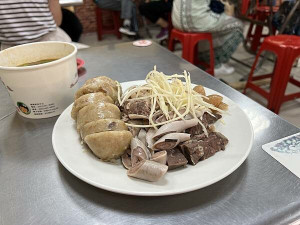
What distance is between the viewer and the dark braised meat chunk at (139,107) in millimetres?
701

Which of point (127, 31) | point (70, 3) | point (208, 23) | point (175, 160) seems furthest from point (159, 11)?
point (175, 160)

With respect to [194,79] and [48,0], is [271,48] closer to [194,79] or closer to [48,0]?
[194,79]

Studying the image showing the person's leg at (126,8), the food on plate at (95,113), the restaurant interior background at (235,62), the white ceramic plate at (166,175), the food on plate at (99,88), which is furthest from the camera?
the person's leg at (126,8)

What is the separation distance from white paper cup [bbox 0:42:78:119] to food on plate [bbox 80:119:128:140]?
26 cm

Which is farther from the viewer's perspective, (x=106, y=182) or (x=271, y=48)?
(x=271, y=48)

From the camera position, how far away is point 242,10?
2.62 metres

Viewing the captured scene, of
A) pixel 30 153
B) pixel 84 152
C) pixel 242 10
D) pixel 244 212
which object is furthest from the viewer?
pixel 242 10

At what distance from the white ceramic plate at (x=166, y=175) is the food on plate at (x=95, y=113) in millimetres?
56

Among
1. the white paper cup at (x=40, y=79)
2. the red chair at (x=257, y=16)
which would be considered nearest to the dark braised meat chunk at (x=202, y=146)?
the white paper cup at (x=40, y=79)

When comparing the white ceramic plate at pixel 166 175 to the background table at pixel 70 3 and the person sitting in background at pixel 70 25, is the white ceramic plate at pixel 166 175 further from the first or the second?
the person sitting in background at pixel 70 25

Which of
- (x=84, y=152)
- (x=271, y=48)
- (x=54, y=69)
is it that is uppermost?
(x=54, y=69)

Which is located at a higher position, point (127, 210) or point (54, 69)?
point (54, 69)

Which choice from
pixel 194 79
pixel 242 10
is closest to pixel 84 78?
A: pixel 194 79

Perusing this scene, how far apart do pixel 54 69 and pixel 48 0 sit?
1074mm
